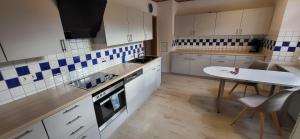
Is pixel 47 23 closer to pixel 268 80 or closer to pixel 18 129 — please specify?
pixel 18 129

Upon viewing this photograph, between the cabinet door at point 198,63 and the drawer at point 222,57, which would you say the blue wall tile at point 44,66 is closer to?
the cabinet door at point 198,63

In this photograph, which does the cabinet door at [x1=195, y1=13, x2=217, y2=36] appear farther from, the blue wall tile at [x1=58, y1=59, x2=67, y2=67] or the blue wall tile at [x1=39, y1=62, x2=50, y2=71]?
the blue wall tile at [x1=39, y1=62, x2=50, y2=71]

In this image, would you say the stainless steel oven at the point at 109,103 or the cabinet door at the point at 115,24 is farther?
the cabinet door at the point at 115,24

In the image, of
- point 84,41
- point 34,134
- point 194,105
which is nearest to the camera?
point 34,134

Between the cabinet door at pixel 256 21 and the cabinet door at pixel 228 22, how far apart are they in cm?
12

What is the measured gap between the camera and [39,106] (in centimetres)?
115

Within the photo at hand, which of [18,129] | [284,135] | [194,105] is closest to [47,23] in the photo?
[18,129]

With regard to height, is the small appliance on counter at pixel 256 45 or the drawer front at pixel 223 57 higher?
the small appliance on counter at pixel 256 45

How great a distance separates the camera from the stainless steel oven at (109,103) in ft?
5.01

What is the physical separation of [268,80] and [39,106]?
2.73 meters

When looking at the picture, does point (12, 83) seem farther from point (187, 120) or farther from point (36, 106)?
point (187, 120)

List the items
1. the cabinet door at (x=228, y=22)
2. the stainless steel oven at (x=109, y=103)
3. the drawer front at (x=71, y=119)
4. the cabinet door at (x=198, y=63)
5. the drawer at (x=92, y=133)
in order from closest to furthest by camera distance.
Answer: the drawer front at (x=71, y=119), the drawer at (x=92, y=133), the stainless steel oven at (x=109, y=103), the cabinet door at (x=228, y=22), the cabinet door at (x=198, y=63)

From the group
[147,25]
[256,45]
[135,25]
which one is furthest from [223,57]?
[135,25]

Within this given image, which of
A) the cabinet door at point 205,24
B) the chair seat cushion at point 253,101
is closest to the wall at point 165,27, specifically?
the cabinet door at point 205,24
